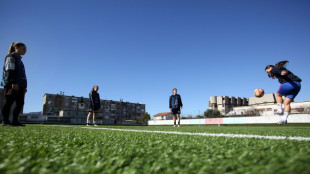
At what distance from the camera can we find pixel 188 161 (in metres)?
1.01

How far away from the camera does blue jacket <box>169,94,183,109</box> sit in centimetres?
1005

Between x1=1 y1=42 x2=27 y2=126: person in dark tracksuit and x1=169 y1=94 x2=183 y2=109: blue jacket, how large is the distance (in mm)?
7156

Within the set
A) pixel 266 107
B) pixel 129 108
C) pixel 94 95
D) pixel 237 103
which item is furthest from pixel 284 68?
pixel 237 103

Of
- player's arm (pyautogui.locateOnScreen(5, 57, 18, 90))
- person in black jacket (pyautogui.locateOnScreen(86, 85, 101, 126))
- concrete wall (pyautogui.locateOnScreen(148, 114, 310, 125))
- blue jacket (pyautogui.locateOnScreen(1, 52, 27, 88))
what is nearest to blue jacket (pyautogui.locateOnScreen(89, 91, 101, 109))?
person in black jacket (pyautogui.locateOnScreen(86, 85, 101, 126))

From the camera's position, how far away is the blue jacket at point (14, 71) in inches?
161

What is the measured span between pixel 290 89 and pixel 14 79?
7040mm

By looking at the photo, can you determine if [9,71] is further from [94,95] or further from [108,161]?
[94,95]

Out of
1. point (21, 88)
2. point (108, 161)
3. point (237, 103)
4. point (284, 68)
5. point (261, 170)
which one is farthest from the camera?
point (237, 103)

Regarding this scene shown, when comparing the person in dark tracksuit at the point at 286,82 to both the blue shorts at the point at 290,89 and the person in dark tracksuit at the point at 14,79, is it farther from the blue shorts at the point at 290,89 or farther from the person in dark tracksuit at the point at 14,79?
the person in dark tracksuit at the point at 14,79

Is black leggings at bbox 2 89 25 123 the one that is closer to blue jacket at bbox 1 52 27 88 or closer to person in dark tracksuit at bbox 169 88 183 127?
blue jacket at bbox 1 52 27 88

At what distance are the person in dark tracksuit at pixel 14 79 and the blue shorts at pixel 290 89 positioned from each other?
690cm

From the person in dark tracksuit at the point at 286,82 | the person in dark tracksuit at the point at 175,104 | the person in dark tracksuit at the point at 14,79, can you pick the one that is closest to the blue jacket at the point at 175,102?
the person in dark tracksuit at the point at 175,104

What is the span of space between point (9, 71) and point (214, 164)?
4930mm

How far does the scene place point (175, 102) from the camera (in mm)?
10078
